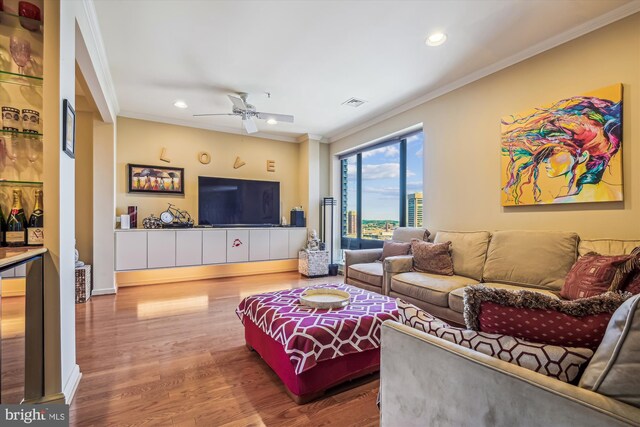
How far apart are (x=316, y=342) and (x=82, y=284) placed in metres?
3.53

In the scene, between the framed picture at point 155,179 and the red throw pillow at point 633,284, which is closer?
the red throw pillow at point 633,284

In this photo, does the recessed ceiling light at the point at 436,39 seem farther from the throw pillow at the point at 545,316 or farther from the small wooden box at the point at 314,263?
the small wooden box at the point at 314,263

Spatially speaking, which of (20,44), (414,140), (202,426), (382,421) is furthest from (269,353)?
(414,140)

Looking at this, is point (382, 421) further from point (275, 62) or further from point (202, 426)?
point (275, 62)

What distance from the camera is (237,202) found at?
17.5ft

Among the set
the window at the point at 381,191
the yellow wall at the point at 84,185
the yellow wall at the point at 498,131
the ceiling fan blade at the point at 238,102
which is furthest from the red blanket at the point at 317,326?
the yellow wall at the point at 84,185

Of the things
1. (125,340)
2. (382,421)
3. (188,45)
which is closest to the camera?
(382,421)

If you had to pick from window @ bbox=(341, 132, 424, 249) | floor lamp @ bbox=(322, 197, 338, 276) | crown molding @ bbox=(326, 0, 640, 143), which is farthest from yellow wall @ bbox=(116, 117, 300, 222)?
crown molding @ bbox=(326, 0, 640, 143)

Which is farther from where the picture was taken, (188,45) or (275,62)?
(275,62)

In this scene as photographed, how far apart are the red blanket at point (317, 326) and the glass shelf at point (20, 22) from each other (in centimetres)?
220

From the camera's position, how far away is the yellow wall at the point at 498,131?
7.54 ft

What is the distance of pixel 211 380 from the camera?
6.53ft

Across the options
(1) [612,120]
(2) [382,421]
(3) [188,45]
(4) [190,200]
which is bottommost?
(2) [382,421]

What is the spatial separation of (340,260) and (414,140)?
2.71 metres
